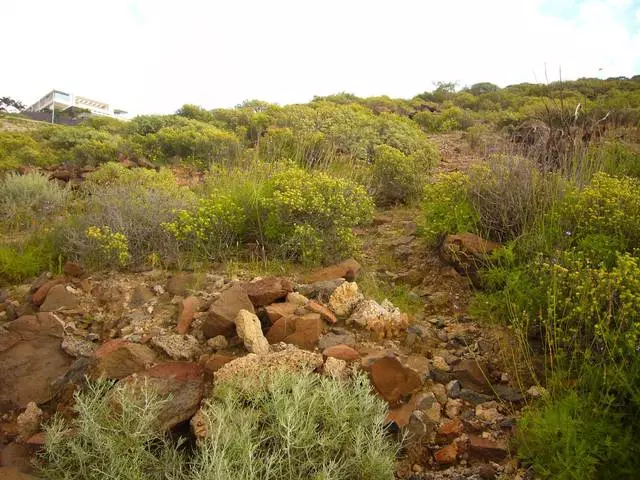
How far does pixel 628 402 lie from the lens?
2.26 meters

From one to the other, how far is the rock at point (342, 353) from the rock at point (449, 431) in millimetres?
609

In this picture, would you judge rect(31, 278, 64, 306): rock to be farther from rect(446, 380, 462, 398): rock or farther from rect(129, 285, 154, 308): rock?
rect(446, 380, 462, 398): rock

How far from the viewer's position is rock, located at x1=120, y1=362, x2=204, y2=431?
2395 millimetres

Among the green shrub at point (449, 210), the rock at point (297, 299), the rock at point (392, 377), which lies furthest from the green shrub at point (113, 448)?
the green shrub at point (449, 210)

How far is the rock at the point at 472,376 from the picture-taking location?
274cm

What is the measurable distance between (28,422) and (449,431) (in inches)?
93.4

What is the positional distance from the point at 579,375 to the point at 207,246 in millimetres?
3331

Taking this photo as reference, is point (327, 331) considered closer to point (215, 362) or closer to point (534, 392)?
point (215, 362)

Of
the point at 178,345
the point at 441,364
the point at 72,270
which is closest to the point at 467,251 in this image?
the point at 441,364

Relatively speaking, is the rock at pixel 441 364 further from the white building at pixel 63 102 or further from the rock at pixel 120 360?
the white building at pixel 63 102

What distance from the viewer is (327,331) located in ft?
10.3


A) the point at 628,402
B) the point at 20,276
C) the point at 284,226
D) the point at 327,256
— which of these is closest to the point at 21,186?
the point at 20,276

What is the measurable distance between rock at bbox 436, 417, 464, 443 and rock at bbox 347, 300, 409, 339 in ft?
2.81

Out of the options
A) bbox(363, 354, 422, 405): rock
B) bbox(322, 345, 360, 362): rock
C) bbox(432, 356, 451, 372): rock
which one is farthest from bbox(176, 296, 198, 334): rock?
bbox(432, 356, 451, 372): rock
